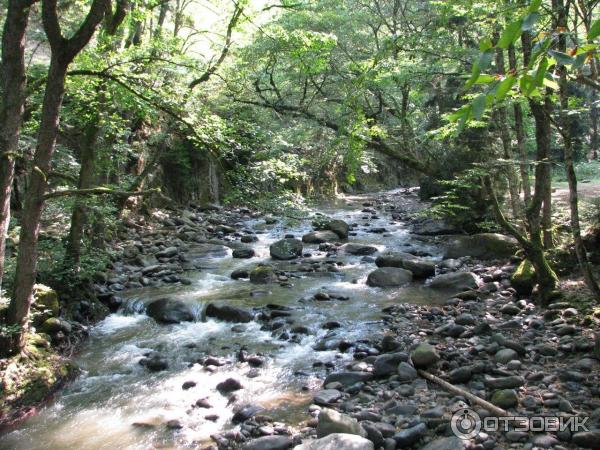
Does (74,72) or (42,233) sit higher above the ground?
(74,72)

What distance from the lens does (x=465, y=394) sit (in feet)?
17.6

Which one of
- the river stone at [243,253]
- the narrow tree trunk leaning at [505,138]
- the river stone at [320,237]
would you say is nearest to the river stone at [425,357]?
the narrow tree trunk leaning at [505,138]

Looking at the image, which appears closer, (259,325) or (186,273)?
(259,325)

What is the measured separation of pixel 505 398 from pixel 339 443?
1937 millimetres

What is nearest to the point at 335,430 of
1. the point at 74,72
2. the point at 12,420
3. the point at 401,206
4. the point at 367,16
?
the point at 12,420

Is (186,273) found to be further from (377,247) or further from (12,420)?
(12,420)

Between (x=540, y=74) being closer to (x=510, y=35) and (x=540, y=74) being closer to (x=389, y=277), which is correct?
(x=510, y=35)

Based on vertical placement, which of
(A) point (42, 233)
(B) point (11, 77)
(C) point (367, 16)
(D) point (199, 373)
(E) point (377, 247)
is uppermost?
(C) point (367, 16)

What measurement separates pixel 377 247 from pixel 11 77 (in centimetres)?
1152

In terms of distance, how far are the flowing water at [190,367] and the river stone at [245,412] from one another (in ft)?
0.40

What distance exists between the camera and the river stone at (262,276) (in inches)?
462

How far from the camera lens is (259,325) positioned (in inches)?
348

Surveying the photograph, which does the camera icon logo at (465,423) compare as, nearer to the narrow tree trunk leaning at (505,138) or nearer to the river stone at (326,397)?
the river stone at (326,397)

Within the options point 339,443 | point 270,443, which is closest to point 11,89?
point 270,443
